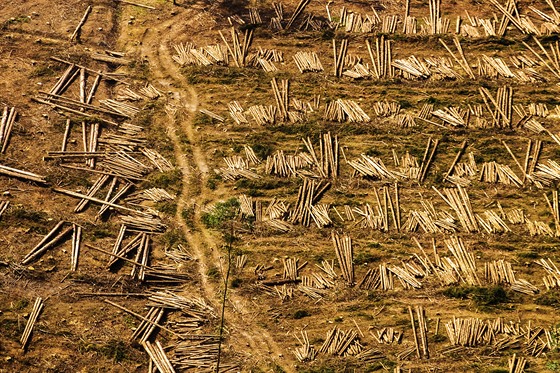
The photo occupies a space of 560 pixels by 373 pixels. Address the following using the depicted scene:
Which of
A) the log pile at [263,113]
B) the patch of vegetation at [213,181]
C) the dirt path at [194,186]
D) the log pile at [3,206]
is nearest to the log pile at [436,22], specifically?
the log pile at [263,113]

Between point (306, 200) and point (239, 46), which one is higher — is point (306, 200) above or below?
below

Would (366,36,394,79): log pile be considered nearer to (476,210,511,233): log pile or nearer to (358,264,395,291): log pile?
(476,210,511,233): log pile

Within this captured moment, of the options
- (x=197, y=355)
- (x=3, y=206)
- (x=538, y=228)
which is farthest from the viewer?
(x=538, y=228)

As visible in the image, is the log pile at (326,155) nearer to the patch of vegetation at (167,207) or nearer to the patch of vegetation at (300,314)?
the patch of vegetation at (167,207)

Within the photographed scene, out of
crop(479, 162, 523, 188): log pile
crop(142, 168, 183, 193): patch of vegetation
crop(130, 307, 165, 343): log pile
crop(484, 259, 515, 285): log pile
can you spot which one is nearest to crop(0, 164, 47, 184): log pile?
crop(142, 168, 183, 193): patch of vegetation

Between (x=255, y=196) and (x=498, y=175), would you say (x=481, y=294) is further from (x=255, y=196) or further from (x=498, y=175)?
(x=255, y=196)

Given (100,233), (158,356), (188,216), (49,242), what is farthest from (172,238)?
(158,356)

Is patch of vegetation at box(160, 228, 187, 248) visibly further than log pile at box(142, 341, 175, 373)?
Yes

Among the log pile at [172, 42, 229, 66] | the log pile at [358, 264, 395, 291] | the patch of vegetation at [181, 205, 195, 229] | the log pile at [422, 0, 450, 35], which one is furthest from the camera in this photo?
the log pile at [422, 0, 450, 35]
